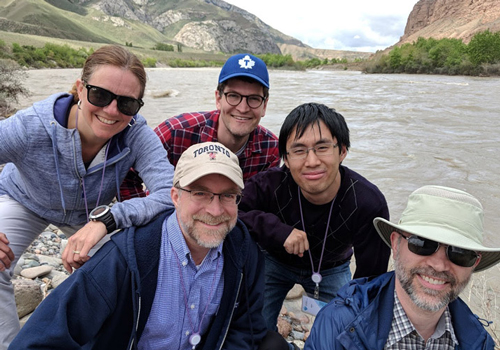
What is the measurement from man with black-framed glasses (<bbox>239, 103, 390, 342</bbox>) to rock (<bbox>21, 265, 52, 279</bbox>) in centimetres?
225

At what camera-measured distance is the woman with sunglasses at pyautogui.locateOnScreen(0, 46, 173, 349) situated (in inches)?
91.0

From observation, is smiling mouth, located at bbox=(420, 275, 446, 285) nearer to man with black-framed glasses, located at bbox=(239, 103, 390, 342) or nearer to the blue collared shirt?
man with black-framed glasses, located at bbox=(239, 103, 390, 342)

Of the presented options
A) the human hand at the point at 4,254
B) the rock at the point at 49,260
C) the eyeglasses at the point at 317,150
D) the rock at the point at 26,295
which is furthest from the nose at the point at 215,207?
the rock at the point at 49,260

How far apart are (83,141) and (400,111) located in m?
18.7

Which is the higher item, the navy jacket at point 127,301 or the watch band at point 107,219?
the watch band at point 107,219

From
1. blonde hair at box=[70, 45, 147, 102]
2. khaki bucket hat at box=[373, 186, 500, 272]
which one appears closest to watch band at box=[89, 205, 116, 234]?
blonde hair at box=[70, 45, 147, 102]

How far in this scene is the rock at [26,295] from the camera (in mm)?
3031

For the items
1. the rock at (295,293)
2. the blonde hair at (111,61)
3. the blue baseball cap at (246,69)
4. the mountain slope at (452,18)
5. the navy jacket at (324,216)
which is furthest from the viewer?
the mountain slope at (452,18)

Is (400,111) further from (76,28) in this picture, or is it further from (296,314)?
(76,28)

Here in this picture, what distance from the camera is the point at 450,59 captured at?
4850 cm

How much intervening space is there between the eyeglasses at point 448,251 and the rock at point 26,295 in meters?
2.99

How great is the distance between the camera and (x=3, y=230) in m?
2.52

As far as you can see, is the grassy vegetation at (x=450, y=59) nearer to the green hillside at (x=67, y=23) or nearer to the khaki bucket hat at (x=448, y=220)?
the khaki bucket hat at (x=448, y=220)

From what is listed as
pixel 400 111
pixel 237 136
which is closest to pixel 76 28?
pixel 400 111
